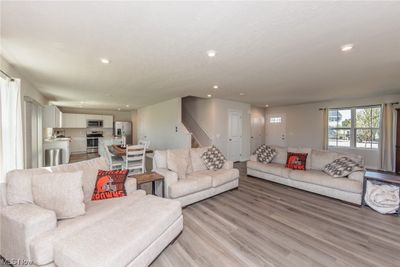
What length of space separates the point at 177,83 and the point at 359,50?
3.27m

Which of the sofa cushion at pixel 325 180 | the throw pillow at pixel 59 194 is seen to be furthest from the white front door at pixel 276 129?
the throw pillow at pixel 59 194

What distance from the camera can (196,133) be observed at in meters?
6.93

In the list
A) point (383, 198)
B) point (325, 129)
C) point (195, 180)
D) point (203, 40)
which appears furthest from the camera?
point (325, 129)

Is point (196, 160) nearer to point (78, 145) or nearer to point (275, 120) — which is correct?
point (275, 120)

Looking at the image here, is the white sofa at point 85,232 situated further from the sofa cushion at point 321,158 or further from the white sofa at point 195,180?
the sofa cushion at point 321,158

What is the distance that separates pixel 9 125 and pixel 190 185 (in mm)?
2894

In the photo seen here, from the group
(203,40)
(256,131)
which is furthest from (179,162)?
(256,131)

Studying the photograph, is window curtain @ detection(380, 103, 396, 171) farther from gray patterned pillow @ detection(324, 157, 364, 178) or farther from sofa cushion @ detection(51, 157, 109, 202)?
sofa cushion @ detection(51, 157, 109, 202)

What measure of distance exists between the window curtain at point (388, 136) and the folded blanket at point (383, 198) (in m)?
3.55

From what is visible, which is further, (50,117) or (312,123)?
(312,123)

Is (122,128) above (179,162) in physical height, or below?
above

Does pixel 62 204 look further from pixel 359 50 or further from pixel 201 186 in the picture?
pixel 359 50

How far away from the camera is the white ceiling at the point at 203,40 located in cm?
158

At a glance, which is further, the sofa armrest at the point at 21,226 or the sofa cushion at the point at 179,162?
the sofa cushion at the point at 179,162
